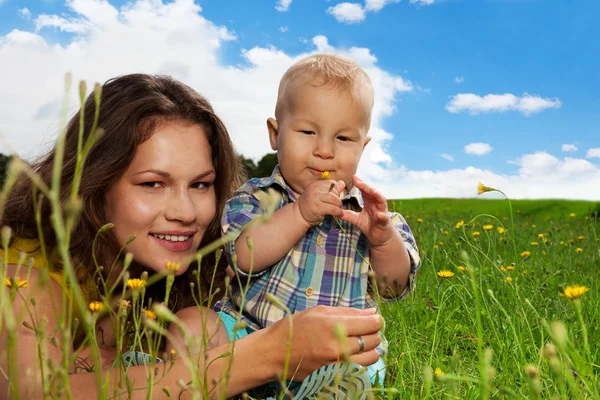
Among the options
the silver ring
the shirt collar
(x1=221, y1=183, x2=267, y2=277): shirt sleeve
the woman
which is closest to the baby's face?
the shirt collar

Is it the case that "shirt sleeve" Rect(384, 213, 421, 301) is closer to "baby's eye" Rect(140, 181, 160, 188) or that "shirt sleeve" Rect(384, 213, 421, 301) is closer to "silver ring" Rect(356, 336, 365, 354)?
"silver ring" Rect(356, 336, 365, 354)

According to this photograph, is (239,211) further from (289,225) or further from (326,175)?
(326,175)

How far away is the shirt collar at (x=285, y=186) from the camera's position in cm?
254

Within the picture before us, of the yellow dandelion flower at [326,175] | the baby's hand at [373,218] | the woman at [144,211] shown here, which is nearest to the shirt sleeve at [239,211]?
the woman at [144,211]

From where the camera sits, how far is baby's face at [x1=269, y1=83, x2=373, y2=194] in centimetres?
234

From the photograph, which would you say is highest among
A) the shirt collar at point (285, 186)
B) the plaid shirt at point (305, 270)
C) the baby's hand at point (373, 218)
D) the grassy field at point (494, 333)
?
the shirt collar at point (285, 186)

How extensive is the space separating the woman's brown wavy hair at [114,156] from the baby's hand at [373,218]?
86cm

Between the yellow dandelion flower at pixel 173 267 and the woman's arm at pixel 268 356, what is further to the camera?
the woman's arm at pixel 268 356

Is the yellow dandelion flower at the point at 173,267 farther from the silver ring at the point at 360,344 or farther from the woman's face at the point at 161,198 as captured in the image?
the woman's face at the point at 161,198

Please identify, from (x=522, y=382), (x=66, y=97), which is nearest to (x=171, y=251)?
(x=522, y=382)

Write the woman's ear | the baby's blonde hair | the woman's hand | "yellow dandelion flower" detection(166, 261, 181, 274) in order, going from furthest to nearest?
the woman's ear
the baby's blonde hair
the woman's hand
"yellow dandelion flower" detection(166, 261, 181, 274)

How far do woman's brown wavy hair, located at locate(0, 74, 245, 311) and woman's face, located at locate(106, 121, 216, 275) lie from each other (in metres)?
0.07

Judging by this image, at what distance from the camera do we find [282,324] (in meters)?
1.96

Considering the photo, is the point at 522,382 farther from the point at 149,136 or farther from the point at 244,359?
the point at 149,136
